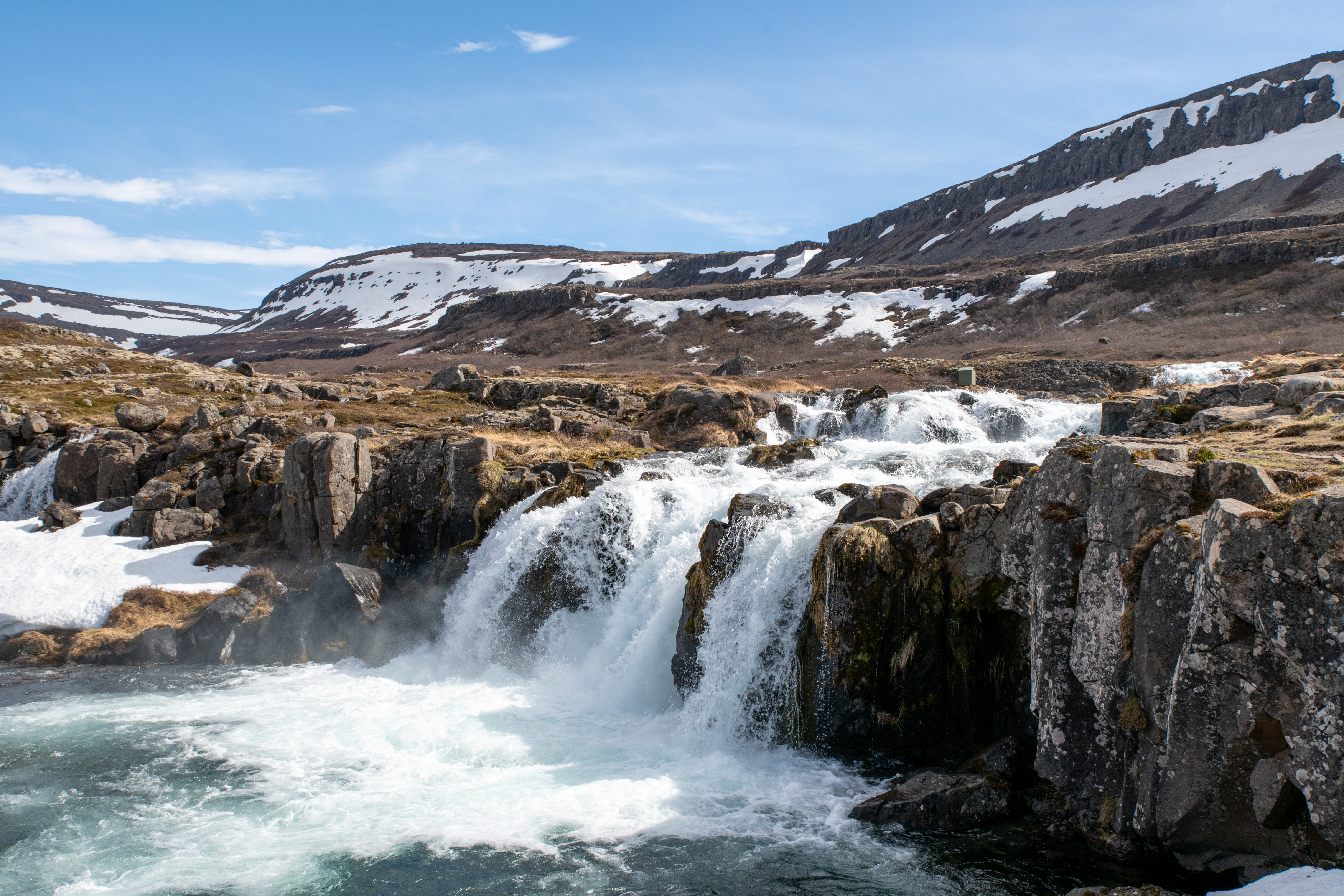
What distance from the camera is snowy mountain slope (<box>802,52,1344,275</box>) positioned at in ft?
357

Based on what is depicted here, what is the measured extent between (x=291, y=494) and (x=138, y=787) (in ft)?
54.0

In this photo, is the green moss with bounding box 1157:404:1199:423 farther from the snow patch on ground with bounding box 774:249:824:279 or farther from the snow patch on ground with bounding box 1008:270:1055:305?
the snow patch on ground with bounding box 774:249:824:279

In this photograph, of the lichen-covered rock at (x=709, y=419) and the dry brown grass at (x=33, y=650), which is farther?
the lichen-covered rock at (x=709, y=419)

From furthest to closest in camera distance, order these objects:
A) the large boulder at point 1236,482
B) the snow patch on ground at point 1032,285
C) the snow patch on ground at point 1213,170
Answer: the snow patch on ground at point 1213,170 → the snow patch on ground at point 1032,285 → the large boulder at point 1236,482

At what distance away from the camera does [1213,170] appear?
121 metres

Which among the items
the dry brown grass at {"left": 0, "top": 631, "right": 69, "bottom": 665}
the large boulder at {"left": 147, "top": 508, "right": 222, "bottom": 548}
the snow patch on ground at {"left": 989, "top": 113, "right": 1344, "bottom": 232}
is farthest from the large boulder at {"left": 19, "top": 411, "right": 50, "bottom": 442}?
the snow patch on ground at {"left": 989, "top": 113, "right": 1344, "bottom": 232}

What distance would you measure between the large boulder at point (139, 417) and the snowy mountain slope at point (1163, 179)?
363ft

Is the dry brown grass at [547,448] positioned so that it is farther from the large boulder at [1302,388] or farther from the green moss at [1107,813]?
the large boulder at [1302,388]

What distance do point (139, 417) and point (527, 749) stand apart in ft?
115

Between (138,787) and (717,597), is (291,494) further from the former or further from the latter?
(717,597)

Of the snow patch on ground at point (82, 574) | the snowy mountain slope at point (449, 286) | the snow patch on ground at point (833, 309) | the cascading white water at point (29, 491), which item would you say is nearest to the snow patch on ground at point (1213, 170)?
the snow patch on ground at point (833, 309)

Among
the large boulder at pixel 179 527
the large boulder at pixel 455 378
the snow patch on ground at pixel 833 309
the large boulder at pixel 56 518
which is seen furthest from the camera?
the snow patch on ground at pixel 833 309

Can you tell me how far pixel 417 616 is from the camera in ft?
90.6

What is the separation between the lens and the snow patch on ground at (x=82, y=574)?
1118 inches
